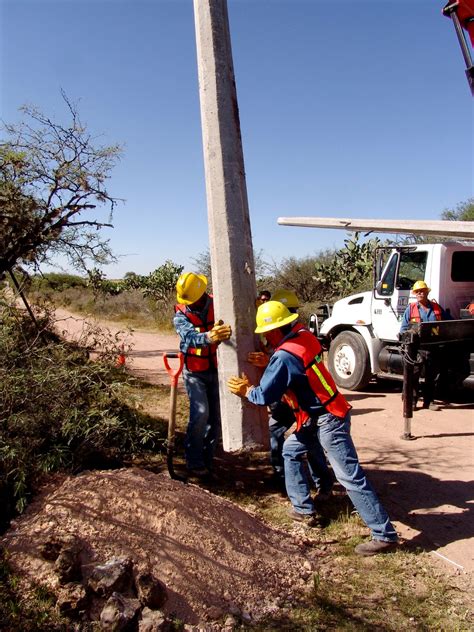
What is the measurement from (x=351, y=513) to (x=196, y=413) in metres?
1.63

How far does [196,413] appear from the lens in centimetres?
510

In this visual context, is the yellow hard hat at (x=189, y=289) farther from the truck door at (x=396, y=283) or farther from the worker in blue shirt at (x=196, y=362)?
the truck door at (x=396, y=283)

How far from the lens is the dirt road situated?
4.20m

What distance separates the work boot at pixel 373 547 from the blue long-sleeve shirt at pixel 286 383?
96 cm

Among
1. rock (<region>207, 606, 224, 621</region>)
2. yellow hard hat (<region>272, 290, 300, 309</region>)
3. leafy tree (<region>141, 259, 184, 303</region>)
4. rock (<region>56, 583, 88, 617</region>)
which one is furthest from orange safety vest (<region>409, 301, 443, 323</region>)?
leafy tree (<region>141, 259, 184, 303</region>)

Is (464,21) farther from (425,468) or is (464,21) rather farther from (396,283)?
(425,468)

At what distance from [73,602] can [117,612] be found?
0.92 ft

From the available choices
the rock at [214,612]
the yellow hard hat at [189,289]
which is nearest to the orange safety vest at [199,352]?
the yellow hard hat at [189,289]

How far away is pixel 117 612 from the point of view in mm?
2822

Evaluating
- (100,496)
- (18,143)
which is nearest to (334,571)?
(100,496)

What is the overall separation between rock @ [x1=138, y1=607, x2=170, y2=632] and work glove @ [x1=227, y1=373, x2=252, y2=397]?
5.83 ft

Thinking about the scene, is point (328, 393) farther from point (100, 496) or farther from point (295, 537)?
point (100, 496)

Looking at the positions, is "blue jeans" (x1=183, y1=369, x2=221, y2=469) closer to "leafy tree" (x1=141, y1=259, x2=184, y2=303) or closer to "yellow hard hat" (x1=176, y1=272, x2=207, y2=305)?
"yellow hard hat" (x1=176, y1=272, x2=207, y2=305)

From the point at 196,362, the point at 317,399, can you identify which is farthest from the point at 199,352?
the point at 317,399
